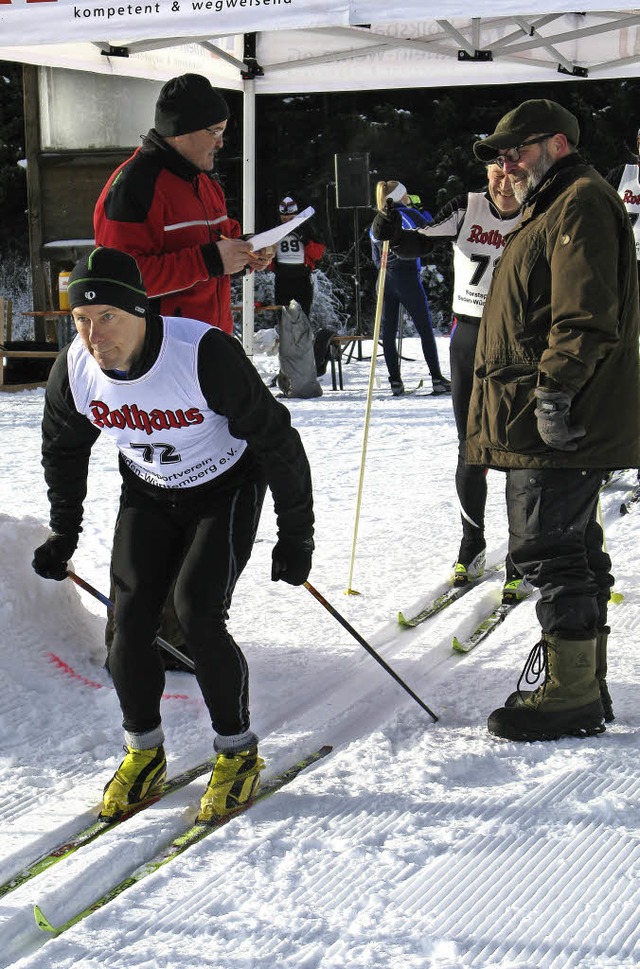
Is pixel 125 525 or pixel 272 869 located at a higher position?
pixel 125 525

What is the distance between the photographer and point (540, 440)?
124 inches

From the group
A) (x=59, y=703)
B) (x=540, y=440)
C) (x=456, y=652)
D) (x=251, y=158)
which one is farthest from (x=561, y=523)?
(x=251, y=158)

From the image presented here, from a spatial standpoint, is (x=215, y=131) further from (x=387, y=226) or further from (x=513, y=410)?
(x=513, y=410)

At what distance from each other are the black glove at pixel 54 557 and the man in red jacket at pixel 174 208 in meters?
0.99

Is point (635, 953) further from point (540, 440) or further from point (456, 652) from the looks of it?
point (456, 652)

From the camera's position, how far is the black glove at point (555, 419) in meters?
2.98

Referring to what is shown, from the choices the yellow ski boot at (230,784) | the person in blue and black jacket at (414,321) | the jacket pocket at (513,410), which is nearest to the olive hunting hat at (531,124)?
the jacket pocket at (513,410)

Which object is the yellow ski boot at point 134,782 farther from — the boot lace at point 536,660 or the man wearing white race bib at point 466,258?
the man wearing white race bib at point 466,258

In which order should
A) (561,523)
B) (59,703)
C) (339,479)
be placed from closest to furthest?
(561,523) < (59,703) < (339,479)

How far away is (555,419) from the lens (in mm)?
2994

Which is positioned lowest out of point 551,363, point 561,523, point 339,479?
point 339,479

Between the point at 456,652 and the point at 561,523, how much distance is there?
1035 millimetres

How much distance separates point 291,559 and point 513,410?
0.78 m

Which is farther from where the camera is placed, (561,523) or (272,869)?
(561,523)
